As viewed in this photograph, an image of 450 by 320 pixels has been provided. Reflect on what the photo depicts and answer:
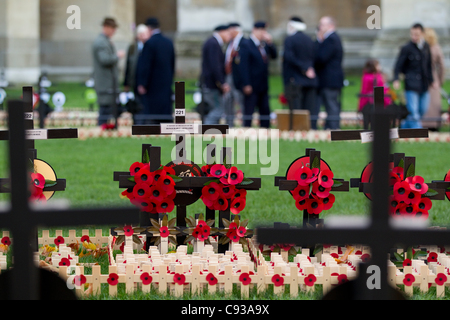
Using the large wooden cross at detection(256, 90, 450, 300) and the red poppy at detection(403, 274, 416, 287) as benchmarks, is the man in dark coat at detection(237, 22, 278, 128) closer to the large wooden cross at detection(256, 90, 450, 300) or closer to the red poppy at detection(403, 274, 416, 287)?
the red poppy at detection(403, 274, 416, 287)

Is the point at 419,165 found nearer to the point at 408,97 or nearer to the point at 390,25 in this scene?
the point at 408,97

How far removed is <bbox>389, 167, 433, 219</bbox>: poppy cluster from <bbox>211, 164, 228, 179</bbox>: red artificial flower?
3.57 feet

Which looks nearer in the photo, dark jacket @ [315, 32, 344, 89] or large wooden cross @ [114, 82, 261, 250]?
large wooden cross @ [114, 82, 261, 250]

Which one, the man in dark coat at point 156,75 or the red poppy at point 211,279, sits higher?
the man in dark coat at point 156,75

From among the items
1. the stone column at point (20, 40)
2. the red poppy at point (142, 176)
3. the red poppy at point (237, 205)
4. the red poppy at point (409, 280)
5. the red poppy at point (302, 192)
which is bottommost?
the red poppy at point (409, 280)

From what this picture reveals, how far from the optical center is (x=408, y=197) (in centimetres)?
458

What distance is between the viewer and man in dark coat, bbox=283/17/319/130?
13.2 metres

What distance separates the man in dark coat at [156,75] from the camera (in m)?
12.7

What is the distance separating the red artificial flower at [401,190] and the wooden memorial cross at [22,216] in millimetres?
2450

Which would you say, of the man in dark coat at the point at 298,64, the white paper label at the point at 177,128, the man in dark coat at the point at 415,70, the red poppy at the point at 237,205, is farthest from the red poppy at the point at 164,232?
the man in dark coat at the point at 415,70

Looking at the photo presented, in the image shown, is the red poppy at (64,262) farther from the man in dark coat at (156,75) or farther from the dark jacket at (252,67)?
the dark jacket at (252,67)

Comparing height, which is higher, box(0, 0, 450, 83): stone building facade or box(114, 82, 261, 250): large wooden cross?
box(0, 0, 450, 83): stone building facade

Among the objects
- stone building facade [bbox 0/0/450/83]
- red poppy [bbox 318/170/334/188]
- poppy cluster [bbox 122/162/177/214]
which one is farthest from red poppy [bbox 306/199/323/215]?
stone building facade [bbox 0/0/450/83]

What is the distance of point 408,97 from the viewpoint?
1320 cm
